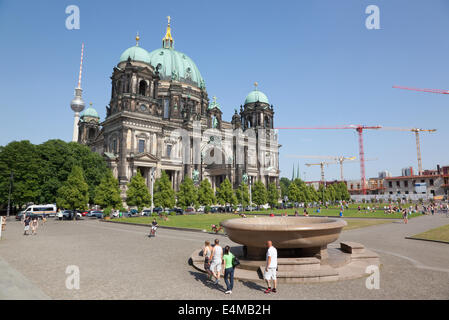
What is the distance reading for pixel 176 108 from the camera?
74.4 metres

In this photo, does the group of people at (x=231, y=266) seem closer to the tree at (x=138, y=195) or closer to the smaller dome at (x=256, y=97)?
the tree at (x=138, y=195)

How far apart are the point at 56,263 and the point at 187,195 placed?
134ft

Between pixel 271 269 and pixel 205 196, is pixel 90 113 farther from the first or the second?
pixel 271 269

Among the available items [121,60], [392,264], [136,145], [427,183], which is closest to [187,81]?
[121,60]

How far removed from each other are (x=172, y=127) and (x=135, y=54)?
19.2m

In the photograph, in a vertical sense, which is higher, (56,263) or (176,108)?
(176,108)

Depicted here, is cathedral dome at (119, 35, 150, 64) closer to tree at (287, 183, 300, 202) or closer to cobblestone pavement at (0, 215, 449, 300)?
tree at (287, 183, 300, 202)

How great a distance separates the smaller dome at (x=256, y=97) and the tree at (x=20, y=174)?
6509 centimetres

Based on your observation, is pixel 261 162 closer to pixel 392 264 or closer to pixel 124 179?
pixel 124 179

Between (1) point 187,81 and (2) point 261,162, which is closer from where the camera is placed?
(1) point 187,81

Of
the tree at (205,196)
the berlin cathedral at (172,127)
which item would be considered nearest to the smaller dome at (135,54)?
the berlin cathedral at (172,127)

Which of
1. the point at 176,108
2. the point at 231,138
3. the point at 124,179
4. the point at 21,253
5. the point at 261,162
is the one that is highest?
the point at 176,108

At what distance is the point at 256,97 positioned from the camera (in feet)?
301
